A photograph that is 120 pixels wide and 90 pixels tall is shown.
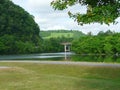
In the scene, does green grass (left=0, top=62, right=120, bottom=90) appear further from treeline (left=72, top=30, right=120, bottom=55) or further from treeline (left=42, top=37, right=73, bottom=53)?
treeline (left=42, top=37, right=73, bottom=53)

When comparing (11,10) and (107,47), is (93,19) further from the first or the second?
(11,10)

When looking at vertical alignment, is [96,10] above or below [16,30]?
below

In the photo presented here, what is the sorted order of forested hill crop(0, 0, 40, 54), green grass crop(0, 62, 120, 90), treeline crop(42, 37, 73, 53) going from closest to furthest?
green grass crop(0, 62, 120, 90), forested hill crop(0, 0, 40, 54), treeline crop(42, 37, 73, 53)

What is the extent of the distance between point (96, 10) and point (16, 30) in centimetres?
15511

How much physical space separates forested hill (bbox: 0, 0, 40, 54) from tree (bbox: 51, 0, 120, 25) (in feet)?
406

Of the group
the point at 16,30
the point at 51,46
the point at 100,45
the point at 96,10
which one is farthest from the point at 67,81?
the point at 51,46

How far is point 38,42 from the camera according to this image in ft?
575

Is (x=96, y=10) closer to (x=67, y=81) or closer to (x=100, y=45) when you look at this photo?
(x=67, y=81)

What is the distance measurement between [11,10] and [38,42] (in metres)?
18.9

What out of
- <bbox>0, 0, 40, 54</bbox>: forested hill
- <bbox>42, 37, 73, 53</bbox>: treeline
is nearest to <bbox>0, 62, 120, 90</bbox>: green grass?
<bbox>0, 0, 40, 54</bbox>: forested hill

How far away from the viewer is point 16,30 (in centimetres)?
16825

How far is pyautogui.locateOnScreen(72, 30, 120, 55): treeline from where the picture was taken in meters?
113

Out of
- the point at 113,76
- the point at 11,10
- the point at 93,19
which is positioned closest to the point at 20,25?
the point at 11,10

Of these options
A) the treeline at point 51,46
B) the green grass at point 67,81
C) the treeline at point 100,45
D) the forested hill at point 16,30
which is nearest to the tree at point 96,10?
the green grass at point 67,81
